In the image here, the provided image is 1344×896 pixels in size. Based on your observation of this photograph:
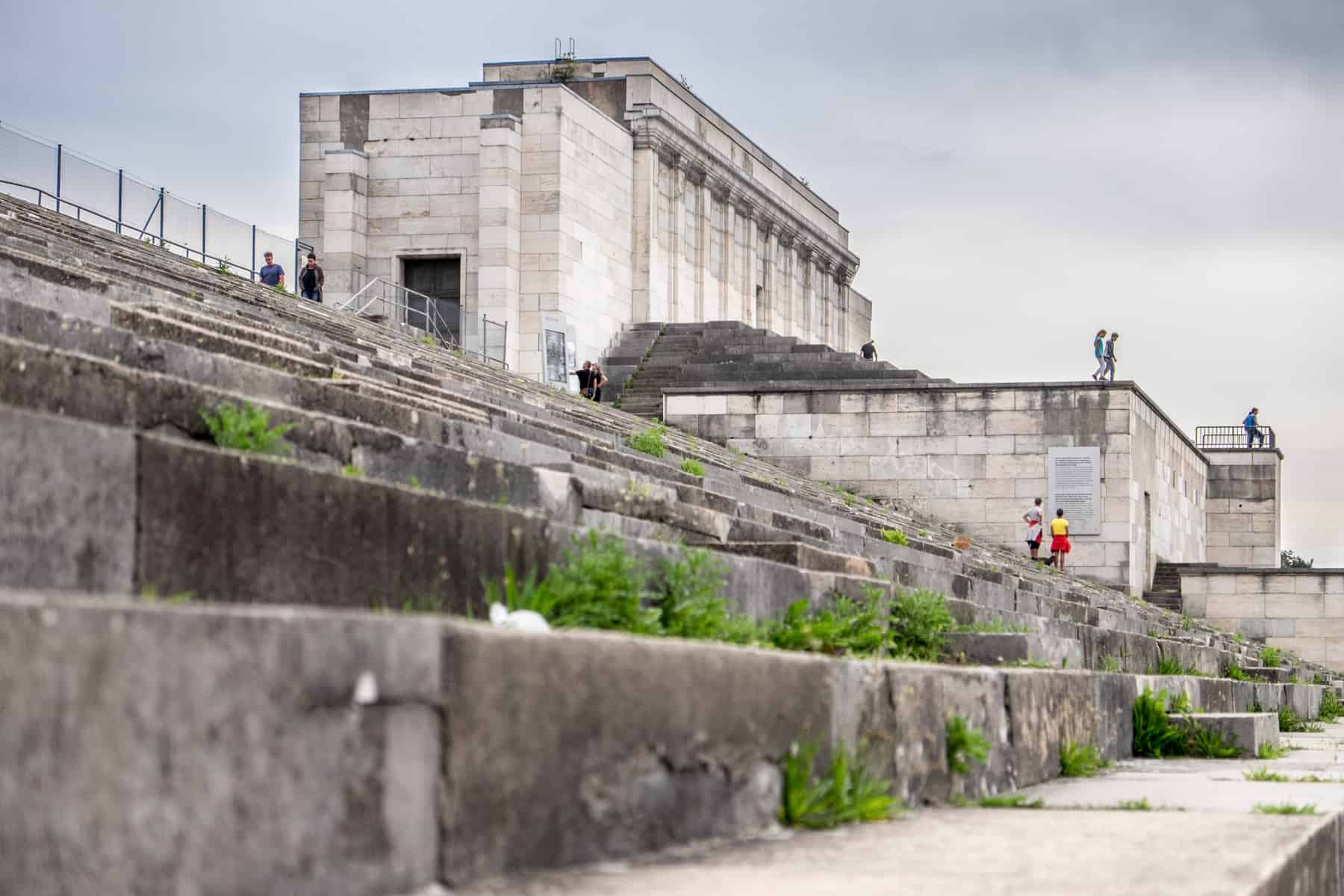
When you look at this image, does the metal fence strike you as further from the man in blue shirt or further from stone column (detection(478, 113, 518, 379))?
stone column (detection(478, 113, 518, 379))

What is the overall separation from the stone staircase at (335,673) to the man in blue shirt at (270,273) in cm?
1850

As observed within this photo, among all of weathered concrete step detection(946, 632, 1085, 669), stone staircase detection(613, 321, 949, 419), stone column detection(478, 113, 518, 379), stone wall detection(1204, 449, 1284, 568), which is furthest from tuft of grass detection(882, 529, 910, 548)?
stone wall detection(1204, 449, 1284, 568)

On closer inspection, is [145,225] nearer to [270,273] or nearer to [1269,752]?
[270,273]

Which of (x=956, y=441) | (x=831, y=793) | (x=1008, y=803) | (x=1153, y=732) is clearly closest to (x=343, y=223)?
(x=956, y=441)

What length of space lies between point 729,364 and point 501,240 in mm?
6006

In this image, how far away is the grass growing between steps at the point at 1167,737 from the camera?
9664 mm

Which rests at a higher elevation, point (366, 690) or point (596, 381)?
point (596, 381)

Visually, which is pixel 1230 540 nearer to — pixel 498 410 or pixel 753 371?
pixel 753 371

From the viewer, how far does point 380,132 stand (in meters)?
37.4

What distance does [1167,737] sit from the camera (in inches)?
386

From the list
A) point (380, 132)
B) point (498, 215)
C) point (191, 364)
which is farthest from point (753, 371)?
point (191, 364)

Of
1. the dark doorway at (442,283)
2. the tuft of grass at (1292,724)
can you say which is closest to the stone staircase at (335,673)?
the tuft of grass at (1292,724)

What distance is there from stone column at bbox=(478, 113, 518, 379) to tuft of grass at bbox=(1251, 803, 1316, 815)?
30058 mm

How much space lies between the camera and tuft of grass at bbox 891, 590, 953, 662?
7.72 meters
